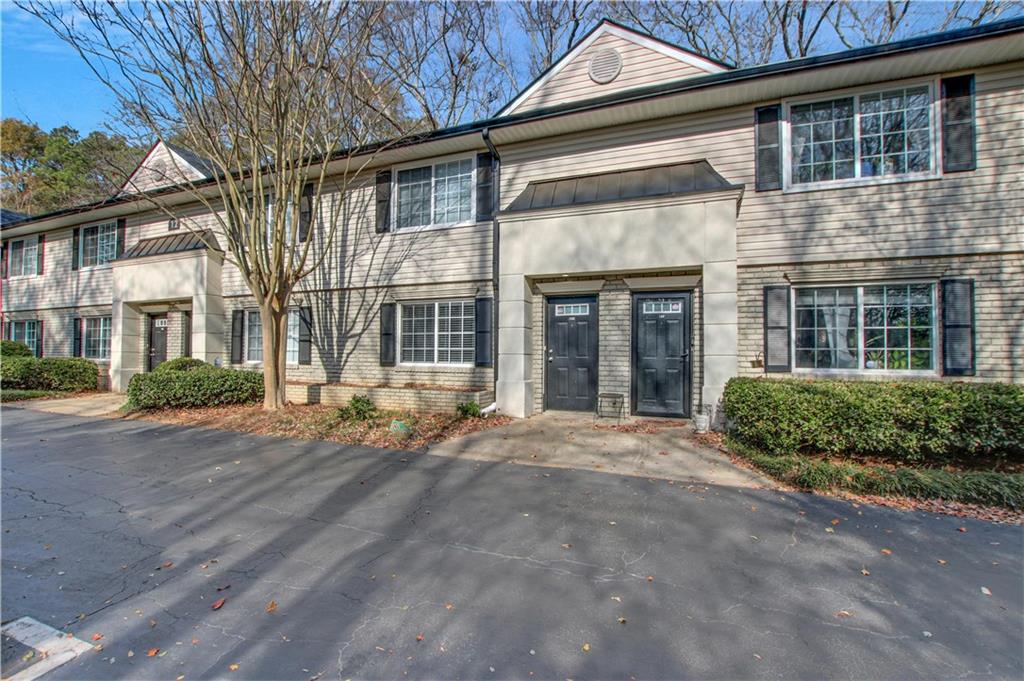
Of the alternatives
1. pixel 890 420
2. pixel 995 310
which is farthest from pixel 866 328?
pixel 890 420

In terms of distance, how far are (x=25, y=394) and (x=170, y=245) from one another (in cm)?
576

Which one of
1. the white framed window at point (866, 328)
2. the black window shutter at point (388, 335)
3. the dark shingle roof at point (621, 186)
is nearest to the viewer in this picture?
the white framed window at point (866, 328)

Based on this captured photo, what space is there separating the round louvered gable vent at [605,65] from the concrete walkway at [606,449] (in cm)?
745

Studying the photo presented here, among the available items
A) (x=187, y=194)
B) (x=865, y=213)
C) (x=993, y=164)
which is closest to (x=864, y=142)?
(x=865, y=213)

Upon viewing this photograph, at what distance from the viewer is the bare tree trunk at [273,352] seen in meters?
10.3

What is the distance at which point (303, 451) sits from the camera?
24.8 feet

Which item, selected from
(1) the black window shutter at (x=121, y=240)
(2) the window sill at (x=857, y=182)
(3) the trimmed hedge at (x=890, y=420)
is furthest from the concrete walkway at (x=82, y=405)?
(2) the window sill at (x=857, y=182)

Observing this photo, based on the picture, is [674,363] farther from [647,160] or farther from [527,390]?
[647,160]

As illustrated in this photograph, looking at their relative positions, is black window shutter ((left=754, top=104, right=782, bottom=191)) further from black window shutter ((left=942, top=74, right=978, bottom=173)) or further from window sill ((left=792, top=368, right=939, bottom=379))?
window sill ((left=792, top=368, right=939, bottom=379))

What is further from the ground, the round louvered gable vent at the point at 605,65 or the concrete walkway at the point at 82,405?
the round louvered gable vent at the point at 605,65

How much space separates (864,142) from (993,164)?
181 cm

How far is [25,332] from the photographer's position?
1864 cm

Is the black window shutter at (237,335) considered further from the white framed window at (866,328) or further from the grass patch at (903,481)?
the white framed window at (866,328)

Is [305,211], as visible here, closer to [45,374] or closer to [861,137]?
[45,374]
